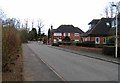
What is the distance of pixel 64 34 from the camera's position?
429 ft

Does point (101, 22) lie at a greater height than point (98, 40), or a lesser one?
greater

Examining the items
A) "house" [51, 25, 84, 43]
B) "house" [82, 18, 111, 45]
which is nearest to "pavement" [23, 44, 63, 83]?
"house" [82, 18, 111, 45]

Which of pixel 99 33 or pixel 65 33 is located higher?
pixel 65 33

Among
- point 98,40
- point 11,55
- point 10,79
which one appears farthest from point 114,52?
point 98,40

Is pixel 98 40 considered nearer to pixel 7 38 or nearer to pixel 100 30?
pixel 100 30

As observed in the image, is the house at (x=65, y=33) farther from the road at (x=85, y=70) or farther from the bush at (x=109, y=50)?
the road at (x=85, y=70)

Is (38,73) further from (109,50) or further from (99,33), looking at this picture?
(99,33)

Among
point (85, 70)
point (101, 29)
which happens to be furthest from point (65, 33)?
point (85, 70)

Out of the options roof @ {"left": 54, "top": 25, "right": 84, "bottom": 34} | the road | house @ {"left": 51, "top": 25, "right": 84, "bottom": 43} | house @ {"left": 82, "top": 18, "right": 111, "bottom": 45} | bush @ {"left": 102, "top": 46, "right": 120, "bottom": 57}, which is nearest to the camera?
the road

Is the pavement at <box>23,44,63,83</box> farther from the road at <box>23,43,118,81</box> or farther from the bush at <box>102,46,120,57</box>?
the bush at <box>102,46,120,57</box>

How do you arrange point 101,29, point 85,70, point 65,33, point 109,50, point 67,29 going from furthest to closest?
point 67,29
point 65,33
point 101,29
point 109,50
point 85,70

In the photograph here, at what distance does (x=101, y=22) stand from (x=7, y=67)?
198ft

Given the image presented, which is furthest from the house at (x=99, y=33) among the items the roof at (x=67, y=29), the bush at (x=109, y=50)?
the roof at (x=67, y=29)

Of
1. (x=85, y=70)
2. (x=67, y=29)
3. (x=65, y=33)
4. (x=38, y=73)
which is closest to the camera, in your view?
(x=38, y=73)
